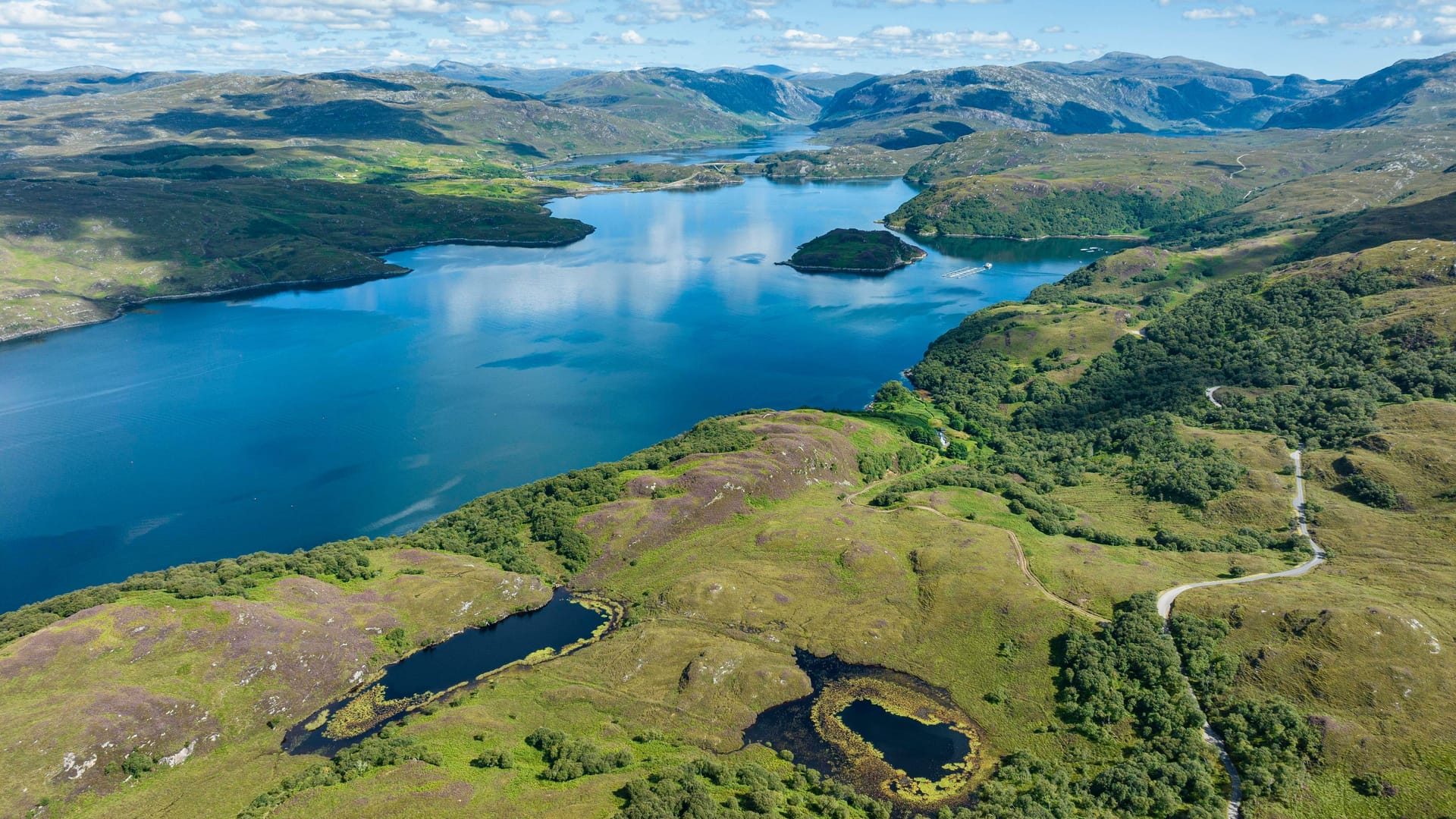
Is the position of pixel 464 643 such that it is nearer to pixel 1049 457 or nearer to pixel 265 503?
pixel 265 503

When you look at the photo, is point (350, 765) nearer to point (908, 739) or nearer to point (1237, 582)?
point (908, 739)

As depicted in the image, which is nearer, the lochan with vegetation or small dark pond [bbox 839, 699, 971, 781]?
the lochan with vegetation

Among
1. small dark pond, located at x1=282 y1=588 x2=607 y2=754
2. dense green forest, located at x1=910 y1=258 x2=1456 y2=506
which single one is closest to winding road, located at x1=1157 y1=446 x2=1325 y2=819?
dense green forest, located at x1=910 y1=258 x2=1456 y2=506

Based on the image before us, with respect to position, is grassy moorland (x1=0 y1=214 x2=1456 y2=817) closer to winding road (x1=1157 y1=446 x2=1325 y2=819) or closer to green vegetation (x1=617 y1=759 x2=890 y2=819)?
green vegetation (x1=617 y1=759 x2=890 y2=819)

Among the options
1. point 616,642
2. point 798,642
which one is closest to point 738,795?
point 798,642

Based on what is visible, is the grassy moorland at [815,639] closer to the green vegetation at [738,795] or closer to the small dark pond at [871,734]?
the green vegetation at [738,795]

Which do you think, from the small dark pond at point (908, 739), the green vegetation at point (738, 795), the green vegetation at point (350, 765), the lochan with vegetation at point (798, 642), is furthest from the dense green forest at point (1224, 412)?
the green vegetation at point (350, 765)

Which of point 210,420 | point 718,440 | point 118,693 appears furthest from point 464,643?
point 210,420
